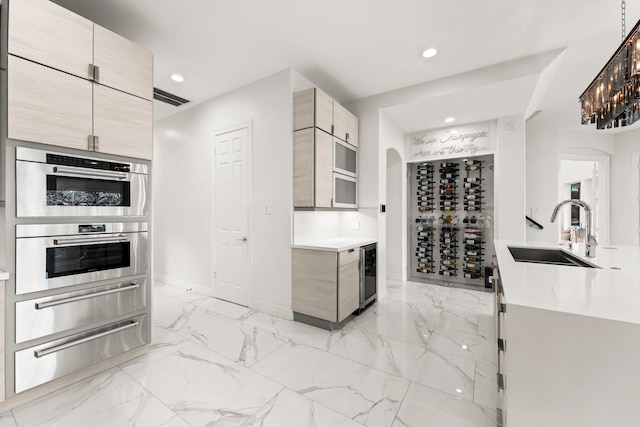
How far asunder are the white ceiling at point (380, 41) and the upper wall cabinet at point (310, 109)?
37 cm

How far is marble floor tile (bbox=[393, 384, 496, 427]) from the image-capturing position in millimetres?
1554

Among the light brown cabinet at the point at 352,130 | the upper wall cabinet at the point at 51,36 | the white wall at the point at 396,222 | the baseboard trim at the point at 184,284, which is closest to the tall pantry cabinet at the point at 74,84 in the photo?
the upper wall cabinet at the point at 51,36

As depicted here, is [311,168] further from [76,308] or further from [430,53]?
[76,308]

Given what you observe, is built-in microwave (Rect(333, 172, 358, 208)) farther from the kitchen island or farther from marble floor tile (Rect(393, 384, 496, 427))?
the kitchen island

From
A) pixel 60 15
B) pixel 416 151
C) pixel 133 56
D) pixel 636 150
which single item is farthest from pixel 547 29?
pixel 636 150

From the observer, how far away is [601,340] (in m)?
0.80

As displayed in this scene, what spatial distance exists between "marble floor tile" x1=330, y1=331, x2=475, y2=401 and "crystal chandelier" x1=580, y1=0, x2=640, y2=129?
82.1 inches

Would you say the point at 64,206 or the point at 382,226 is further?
the point at 382,226

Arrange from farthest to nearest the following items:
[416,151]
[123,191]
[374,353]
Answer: [416,151] < [374,353] < [123,191]

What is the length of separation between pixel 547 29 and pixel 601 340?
2.80m

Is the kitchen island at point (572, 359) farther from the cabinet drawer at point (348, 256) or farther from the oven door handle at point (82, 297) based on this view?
the oven door handle at point (82, 297)

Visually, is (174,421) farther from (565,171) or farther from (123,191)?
(565,171)

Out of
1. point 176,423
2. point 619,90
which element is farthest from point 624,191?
point 176,423

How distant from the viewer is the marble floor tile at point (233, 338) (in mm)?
2326
